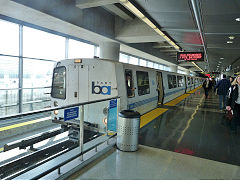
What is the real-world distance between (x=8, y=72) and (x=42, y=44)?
2307mm

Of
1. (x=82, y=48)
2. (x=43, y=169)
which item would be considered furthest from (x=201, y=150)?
(x=82, y=48)

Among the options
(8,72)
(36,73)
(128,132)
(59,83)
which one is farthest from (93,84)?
(36,73)

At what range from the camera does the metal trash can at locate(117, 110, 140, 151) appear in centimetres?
363

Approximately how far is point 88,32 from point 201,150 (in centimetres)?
707

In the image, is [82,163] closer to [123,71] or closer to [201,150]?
[201,150]

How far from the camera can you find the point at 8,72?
795 centimetres

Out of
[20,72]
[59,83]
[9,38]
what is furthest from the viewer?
[20,72]

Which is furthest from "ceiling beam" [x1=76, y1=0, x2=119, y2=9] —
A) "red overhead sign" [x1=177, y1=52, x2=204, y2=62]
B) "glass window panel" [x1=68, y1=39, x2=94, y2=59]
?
"red overhead sign" [x1=177, y1=52, x2=204, y2=62]

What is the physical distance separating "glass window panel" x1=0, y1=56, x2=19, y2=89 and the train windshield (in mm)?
3611

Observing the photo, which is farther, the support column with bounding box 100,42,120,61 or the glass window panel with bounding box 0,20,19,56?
the support column with bounding box 100,42,120,61

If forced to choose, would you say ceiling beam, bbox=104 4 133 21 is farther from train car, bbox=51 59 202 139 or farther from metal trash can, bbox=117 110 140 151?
metal trash can, bbox=117 110 140 151

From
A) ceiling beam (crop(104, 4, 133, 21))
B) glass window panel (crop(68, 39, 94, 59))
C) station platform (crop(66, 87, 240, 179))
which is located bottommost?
station platform (crop(66, 87, 240, 179))

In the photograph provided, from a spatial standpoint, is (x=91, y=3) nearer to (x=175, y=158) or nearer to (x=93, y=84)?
(x=93, y=84)

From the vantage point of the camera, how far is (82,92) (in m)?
5.11
